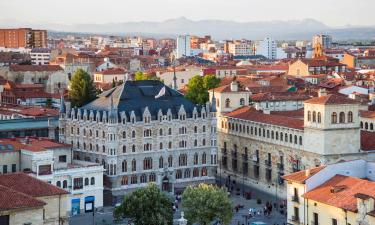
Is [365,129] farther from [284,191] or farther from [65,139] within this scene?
[65,139]

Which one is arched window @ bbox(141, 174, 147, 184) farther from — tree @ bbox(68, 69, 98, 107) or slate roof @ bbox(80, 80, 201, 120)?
tree @ bbox(68, 69, 98, 107)

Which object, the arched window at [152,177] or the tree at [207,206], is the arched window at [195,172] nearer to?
the arched window at [152,177]

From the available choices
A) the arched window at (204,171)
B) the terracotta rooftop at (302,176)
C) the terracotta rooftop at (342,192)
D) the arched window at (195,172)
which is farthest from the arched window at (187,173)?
the terracotta rooftop at (342,192)

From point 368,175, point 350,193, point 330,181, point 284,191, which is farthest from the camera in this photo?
point 284,191

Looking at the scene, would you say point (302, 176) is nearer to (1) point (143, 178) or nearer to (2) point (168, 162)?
(1) point (143, 178)

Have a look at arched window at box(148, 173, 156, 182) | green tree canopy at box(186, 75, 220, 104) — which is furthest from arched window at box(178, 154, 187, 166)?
green tree canopy at box(186, 75, 220, 104)

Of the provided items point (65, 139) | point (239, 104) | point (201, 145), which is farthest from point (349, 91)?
point (65, 139)

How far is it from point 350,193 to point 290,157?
28362 millimetres

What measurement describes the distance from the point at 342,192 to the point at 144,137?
3300cm

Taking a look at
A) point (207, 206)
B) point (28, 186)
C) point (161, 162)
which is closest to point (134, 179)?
point (161, 162)

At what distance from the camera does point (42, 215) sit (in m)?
55.4

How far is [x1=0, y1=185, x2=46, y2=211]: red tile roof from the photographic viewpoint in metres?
53.3

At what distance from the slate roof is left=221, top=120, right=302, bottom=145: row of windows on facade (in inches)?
260

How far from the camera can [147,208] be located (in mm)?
70250
